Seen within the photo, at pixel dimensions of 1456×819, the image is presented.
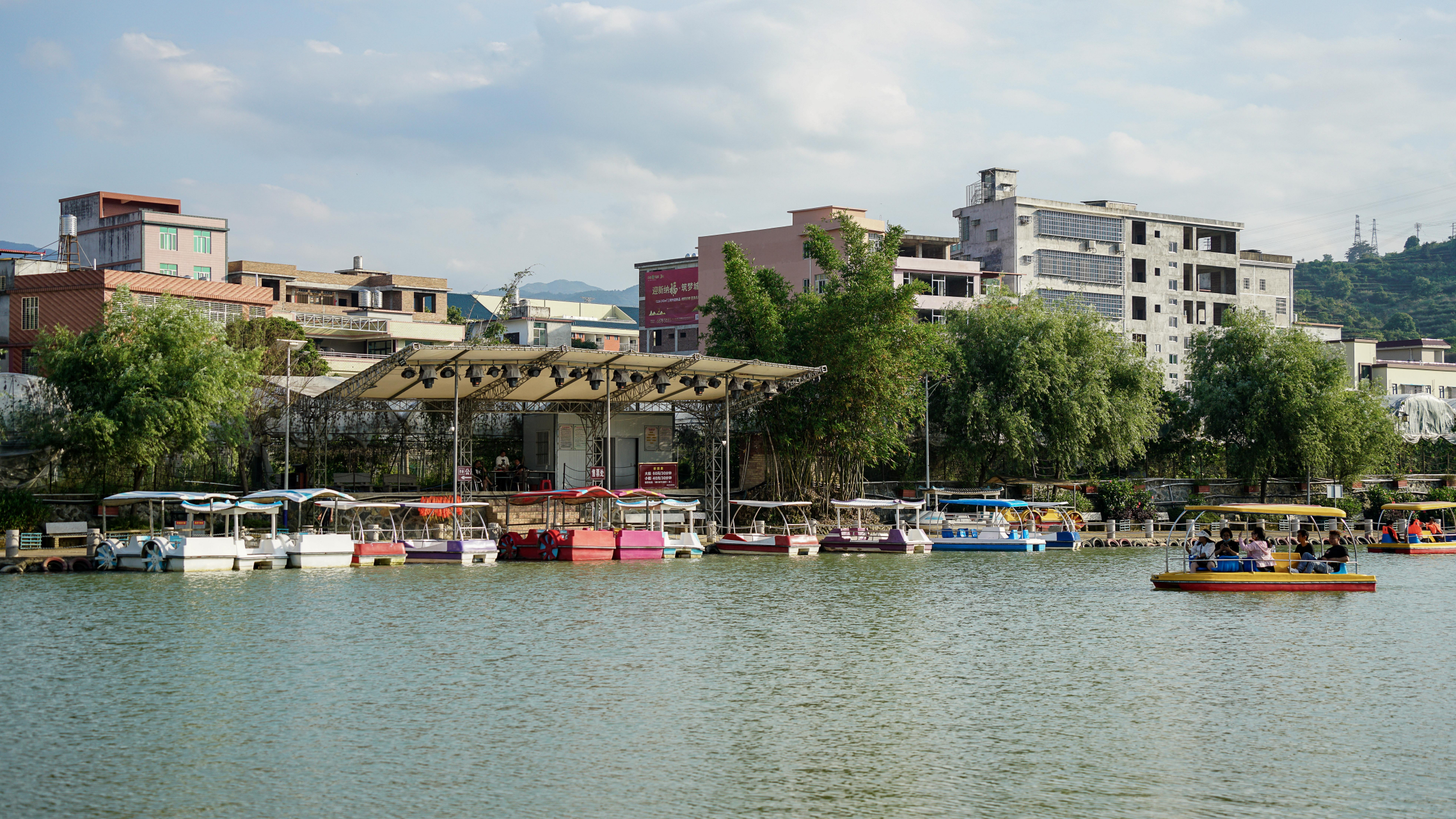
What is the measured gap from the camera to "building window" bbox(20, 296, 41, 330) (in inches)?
2248

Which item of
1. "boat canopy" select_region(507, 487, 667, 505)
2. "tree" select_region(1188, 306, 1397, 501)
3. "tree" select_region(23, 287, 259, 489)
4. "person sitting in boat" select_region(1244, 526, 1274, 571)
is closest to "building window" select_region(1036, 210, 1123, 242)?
"tree" select_region(1188, 306, 1397, 501)

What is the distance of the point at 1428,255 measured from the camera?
550ft

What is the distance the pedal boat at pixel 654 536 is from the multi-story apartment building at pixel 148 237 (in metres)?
40.1

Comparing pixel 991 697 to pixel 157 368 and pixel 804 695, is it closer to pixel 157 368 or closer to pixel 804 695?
pixel 804 695

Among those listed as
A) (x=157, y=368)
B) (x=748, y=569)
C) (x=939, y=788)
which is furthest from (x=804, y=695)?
(x=157, y=368)

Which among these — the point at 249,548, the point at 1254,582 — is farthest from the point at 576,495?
the point at 1254,582

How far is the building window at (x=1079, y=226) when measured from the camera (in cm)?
8531

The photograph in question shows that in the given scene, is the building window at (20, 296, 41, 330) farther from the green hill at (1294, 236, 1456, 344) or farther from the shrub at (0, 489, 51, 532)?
the green hill at (1294, 236, 1456, 344)

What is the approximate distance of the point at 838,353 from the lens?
→ 52438 millimetres

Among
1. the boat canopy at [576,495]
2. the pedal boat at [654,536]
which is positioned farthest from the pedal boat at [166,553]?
the pedal boat at [654,536]

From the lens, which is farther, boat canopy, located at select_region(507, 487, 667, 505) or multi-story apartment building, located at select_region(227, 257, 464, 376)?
multi-story apartment building, located at select_region(227, 257, 464, 376)

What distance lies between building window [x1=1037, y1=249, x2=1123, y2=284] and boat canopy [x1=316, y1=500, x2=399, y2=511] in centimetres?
5336

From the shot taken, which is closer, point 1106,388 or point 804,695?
point 804,695

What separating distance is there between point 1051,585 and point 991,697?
1731 cm
